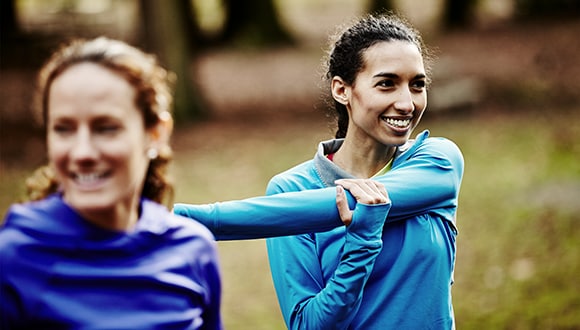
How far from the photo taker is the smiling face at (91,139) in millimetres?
2053

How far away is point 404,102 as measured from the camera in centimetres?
296

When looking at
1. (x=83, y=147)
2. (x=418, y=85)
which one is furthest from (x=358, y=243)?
(x=83, y=147)

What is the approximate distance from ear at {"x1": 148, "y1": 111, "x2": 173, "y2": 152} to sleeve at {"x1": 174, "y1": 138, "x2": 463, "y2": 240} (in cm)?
49

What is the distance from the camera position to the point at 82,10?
108ft

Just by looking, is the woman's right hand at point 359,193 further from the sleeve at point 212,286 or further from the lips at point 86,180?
the lips at point 86,180

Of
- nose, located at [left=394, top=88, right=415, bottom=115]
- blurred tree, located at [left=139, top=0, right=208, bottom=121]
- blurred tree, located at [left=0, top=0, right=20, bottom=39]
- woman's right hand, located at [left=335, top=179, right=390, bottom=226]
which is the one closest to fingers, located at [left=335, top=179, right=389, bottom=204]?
woman's right hand, located at [left=335, top=179, right=390, bottom=226]

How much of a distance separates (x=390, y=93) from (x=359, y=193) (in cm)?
43

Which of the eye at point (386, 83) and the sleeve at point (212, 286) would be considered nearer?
the sleeve at point (212, 286)

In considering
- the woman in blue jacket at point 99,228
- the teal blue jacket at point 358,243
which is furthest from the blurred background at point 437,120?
the woman in blue jacket at point 99,228

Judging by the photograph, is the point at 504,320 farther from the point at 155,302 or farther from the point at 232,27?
the point at 232,27

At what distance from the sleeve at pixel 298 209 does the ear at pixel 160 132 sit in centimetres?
Answer: 49

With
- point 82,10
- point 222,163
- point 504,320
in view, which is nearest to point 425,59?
point 504,320

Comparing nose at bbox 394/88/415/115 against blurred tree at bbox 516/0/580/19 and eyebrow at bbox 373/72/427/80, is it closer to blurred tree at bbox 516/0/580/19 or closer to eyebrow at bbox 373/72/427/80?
eyebrow at bbox 373/72/427/80

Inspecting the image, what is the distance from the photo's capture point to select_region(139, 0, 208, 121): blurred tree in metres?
14.6
